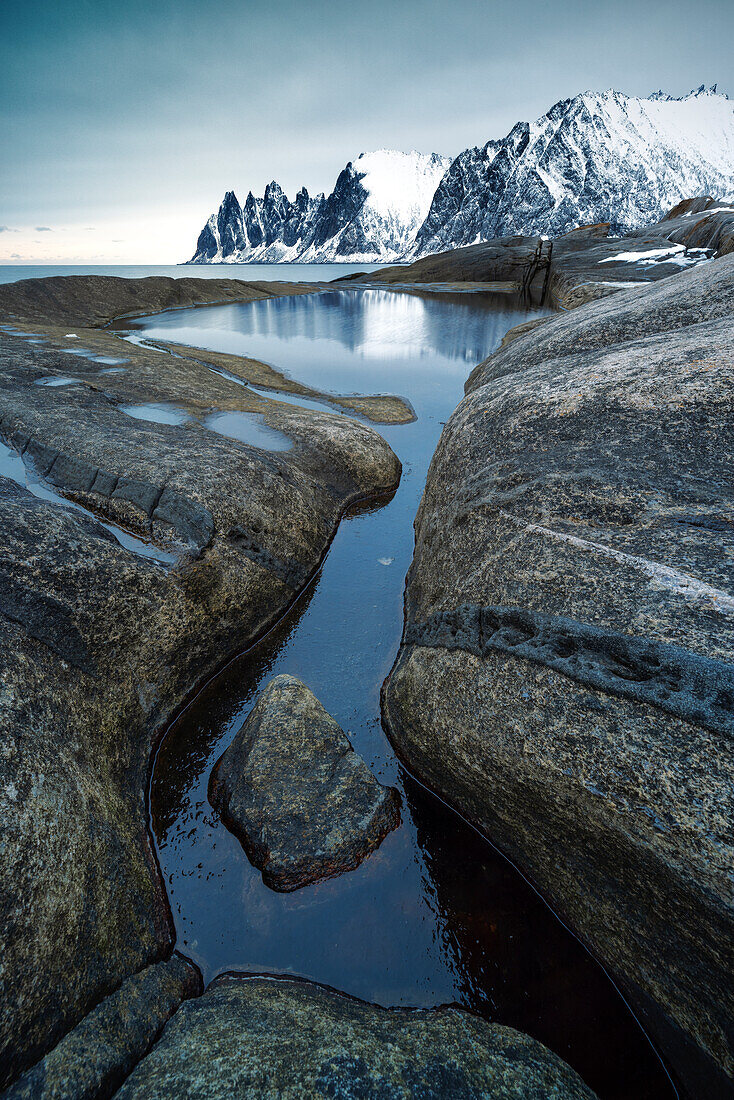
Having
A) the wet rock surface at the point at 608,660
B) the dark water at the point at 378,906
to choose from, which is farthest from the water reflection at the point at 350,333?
the dark water at the point at 378,906

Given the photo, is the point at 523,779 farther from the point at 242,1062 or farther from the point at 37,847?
the point at 37,847

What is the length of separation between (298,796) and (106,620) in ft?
9.94

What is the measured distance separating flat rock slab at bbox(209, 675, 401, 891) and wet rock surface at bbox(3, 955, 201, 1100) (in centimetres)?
110

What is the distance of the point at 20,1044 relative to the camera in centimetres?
288

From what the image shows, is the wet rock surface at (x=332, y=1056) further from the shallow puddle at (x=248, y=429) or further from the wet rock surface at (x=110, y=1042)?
the shallow puddle at (x=248, y=429)

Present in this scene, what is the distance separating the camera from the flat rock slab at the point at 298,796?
4.59 metres

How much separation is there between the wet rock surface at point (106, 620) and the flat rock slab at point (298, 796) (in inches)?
36.0

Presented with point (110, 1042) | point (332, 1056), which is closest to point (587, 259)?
point (332, 1056)

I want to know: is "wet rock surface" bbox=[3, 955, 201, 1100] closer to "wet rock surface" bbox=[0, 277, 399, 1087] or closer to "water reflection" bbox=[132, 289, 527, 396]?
"wet rock surface" bbox=[0, 277, 399, 1087]

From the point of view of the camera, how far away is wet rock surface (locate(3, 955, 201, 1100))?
9.12 feet

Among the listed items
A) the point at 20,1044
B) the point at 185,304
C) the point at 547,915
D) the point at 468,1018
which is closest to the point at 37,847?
the point at 20,1044

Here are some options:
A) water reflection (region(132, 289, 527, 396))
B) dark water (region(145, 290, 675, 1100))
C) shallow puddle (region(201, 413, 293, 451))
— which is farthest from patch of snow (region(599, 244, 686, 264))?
dark water (region(145, 290, 675, 1100))

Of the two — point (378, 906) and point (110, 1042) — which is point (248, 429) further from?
point (110, 1042)

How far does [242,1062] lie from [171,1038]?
1.97 ft
